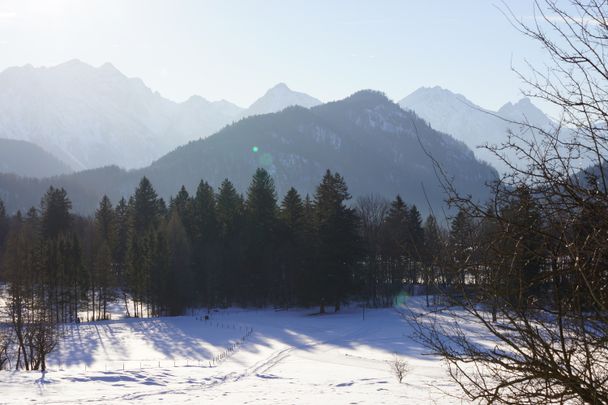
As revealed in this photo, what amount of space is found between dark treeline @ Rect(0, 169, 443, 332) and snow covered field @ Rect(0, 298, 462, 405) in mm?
5305

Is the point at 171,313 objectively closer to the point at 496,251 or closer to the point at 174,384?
the point at 174,384

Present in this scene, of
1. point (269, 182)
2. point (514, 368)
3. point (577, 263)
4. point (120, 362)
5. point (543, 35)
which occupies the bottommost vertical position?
point (120, 362)

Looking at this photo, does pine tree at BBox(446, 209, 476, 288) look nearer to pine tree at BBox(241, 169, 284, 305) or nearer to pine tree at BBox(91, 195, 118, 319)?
pine tree at BBox(91, 195, 118, 319)

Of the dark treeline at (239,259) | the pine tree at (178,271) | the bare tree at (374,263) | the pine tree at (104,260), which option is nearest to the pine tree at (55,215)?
the pine tree at (104,260)

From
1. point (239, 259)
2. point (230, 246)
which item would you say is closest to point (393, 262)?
point (239, 259)

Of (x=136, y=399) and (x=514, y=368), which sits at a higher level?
(x=514, y=368)

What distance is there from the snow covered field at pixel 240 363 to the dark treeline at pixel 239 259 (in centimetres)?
530

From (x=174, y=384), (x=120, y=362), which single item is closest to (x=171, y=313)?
(x=120, y=362)

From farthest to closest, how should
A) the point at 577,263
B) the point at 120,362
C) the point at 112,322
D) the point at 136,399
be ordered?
the point at 112,322
the point at 120,362
the point at 136,399
the point at 577,263

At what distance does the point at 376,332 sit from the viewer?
4362 cm

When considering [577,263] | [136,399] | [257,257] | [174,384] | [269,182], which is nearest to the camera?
[577,263]

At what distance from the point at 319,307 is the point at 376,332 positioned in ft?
64.4

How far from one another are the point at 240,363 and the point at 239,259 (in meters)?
33.6

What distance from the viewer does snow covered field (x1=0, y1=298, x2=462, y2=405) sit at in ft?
69.1
